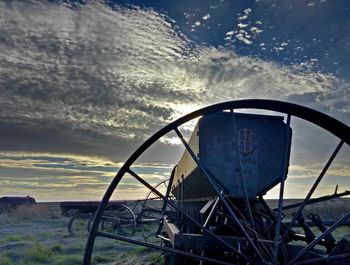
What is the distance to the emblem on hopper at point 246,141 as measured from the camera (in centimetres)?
586

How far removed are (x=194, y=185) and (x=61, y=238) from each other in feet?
34.6

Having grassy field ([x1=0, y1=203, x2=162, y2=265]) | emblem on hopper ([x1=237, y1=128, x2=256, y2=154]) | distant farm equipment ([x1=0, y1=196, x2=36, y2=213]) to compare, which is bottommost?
distant farm equipment ([x1=0, y1=196, x2=36, y2=213])

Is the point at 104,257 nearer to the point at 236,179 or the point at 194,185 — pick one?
the point at 194,185

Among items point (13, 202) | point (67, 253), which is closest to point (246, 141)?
point (67, 253)

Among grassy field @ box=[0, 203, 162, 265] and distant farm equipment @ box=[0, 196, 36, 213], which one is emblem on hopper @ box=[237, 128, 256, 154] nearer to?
grassy field @ box=[0, 203, 162, 265]

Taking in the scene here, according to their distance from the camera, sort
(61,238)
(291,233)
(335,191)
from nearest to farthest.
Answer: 1. (335,191)
2. (291,233)
3. (61,238)

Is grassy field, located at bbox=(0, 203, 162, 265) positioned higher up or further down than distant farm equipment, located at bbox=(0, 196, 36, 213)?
higher up

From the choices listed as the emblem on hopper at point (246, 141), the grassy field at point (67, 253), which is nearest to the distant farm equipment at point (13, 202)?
the grassy field at point (67, 253)

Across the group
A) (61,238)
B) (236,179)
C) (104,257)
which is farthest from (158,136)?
(61,238)

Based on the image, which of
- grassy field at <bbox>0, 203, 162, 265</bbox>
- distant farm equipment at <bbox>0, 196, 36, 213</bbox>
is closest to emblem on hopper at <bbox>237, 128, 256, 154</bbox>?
grassy field at <bbox>0, 203, 162, 265</bbox>

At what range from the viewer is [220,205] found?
19.9 feet

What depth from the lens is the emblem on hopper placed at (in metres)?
5.86

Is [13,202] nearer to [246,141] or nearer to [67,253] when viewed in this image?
[67,253]

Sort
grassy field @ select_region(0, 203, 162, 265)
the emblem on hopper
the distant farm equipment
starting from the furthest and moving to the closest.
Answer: the distant farm equipment, grassy field @ select_region(0, 203, 162, 265), the emblem on hopper
